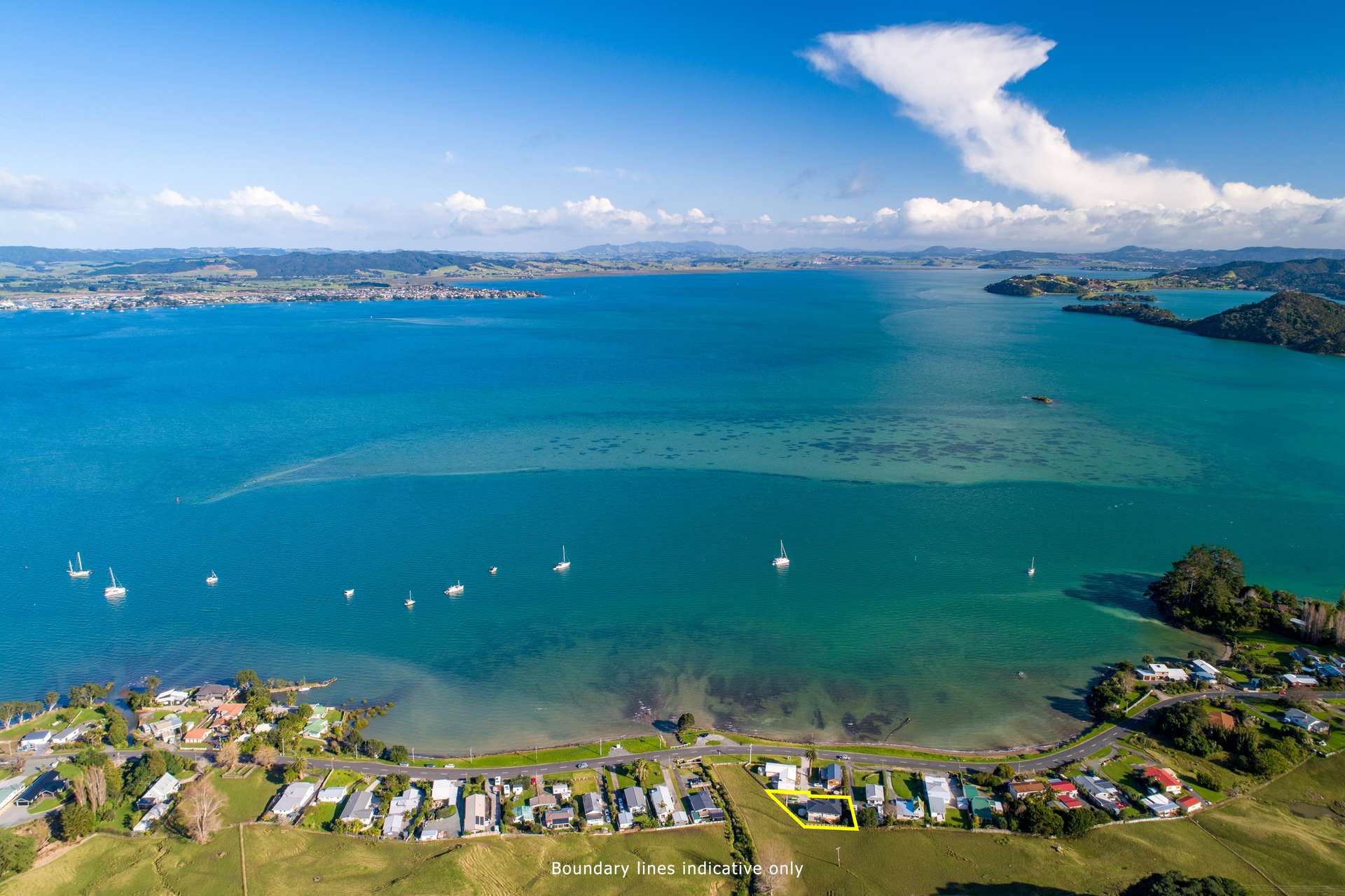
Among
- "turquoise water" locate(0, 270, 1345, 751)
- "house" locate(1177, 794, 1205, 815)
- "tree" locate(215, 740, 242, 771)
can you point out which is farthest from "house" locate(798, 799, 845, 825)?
"tree" locate(215, 740, 242, 771)

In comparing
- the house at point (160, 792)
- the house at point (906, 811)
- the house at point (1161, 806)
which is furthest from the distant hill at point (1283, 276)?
the house at point (160, 792)

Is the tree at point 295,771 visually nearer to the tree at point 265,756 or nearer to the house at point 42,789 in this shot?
the tree at point 265,756

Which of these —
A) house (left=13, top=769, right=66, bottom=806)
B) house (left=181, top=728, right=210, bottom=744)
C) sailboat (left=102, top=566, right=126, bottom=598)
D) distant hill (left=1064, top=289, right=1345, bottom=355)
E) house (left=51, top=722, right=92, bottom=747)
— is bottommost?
house (left=13, top=769, right=66, bottom=806)

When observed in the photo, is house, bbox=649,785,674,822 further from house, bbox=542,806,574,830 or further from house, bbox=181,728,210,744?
house, bbox=181,728,210,744

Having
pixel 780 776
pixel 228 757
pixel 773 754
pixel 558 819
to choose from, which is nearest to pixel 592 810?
pixel 558 819

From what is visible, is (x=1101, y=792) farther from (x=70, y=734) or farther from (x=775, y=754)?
(x=70, y=734)
